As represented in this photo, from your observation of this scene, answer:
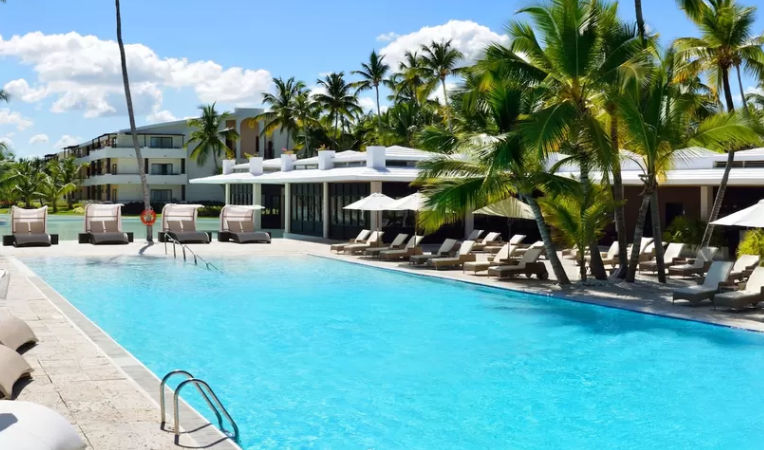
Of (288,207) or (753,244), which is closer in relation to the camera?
(753,244)

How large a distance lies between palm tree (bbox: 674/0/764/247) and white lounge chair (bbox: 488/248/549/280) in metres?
4.57

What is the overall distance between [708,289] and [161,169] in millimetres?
58351

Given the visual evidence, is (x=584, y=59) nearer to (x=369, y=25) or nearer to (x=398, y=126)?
(x=369, y=25)

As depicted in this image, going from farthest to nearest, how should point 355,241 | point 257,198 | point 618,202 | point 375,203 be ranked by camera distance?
1. point 257,198
2. point 355,241
3. point 375,203
4. point 618,202

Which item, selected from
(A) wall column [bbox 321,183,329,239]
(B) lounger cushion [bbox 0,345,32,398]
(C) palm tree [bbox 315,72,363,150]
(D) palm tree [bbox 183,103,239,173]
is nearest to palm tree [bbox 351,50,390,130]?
(C) palm tree [bbox 315,72,363,150]

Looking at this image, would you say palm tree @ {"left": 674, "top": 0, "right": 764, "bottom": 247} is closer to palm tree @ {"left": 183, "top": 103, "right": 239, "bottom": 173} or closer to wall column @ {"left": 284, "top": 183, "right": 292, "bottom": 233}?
wall column @ {"left": 284, "top": 183, "right": 292, "bottom": 233}

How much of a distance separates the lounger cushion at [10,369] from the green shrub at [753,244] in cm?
1700

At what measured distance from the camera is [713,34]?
20141 millimetres

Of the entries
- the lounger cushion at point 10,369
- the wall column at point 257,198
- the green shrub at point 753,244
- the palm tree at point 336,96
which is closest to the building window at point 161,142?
the palm tree at point 336,96

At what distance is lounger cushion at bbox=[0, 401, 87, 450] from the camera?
5.23 m

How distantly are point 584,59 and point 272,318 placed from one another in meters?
8.41

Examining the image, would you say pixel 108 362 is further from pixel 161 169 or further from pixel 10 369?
pixel 161 169

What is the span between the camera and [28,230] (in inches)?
1144

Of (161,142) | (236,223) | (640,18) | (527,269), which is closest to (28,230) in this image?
(236,223)
